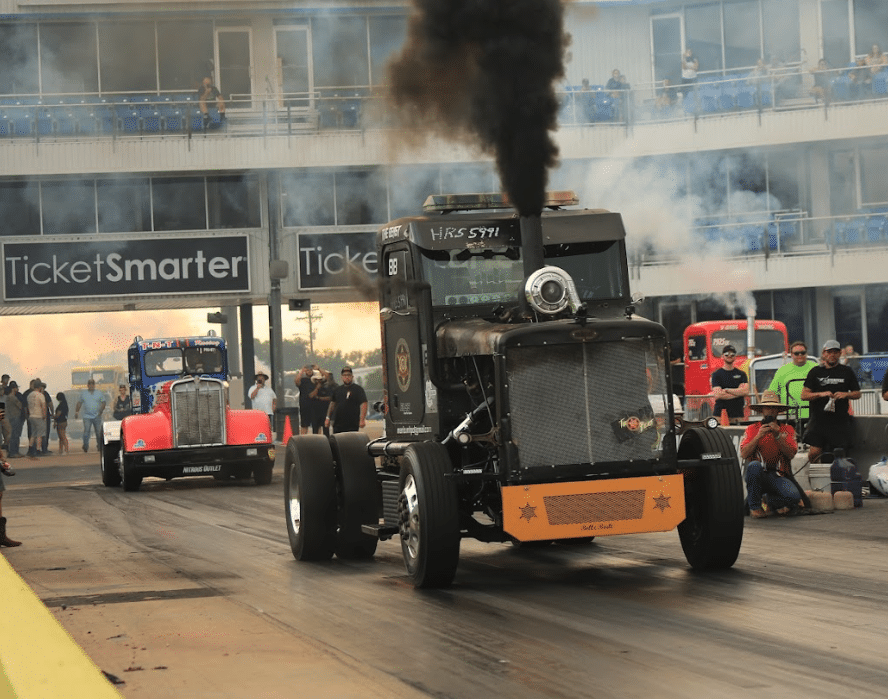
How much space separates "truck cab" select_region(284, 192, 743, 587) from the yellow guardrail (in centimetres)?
395

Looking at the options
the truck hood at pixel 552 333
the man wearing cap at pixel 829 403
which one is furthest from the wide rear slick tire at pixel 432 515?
the man wearing cap at pixel 829 403

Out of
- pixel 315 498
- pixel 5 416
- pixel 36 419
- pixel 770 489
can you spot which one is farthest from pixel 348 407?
pixel 5 416

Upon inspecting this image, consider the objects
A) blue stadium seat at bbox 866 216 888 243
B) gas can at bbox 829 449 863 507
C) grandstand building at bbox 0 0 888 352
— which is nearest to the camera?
gas can at bbox 829 449 863 507

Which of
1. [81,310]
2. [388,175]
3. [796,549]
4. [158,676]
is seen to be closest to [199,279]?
[81,310]

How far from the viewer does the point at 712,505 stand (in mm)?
10422

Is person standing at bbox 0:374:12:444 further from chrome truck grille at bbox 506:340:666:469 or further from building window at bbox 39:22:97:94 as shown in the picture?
chrome truck grille at bbox 506:340:666:469

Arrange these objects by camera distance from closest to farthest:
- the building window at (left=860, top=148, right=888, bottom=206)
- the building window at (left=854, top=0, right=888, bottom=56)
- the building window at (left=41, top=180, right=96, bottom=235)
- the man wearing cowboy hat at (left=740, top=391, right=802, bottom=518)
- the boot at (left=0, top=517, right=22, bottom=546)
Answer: the boot at (left=0, top=517, right=22, bottom=546) < the man wearing cowboy hat at (left=740, top=391, right=802, bottom=518) < the building window at (left=41, top=180, right=96, bottom=235) < the building window at (left=854, top=0, right=888, bottom=56) < the building window at (left=860, top=148, right=888, bottom=206)

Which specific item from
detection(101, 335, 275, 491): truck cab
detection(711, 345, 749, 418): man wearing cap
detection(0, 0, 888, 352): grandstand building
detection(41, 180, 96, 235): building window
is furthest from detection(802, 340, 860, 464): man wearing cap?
detection(41, 180, 96, 235): building window

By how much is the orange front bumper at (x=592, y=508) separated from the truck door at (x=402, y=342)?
65.0 inches

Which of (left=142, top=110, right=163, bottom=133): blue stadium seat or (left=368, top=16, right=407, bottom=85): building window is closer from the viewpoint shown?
(left=142, top=110, right=163, bottom=133): blue stadium seat

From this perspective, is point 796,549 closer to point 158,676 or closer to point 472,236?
point 472,236

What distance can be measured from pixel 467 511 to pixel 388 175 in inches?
1119

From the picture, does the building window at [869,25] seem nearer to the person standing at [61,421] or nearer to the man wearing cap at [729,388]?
the man wearing cap at [729,388]

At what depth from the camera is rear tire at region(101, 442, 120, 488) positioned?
23781 millimetres
